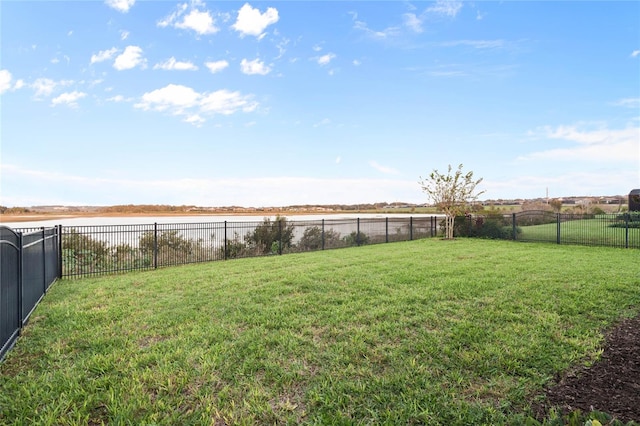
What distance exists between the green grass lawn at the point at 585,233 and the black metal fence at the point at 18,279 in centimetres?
1764

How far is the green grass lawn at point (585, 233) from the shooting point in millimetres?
13703

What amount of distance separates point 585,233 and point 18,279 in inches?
749

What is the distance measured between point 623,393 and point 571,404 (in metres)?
0.56

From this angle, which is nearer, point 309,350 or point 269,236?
point 309,350

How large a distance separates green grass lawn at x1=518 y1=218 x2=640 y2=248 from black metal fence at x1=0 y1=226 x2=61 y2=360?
17641 millimetres

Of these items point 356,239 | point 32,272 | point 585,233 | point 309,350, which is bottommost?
point 356,239

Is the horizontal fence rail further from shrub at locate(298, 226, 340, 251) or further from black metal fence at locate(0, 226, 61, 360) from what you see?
black metal fence at locate(0, 226, 61, 360)

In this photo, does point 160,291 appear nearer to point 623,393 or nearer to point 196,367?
point 196,367

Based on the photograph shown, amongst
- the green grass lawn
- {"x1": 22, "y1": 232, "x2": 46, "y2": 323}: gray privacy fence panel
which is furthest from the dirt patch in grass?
the green grass lawn

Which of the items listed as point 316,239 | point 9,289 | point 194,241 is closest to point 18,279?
point 9,289

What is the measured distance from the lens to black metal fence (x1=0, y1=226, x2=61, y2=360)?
3.86 metres

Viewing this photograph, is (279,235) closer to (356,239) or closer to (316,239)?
(316,239)

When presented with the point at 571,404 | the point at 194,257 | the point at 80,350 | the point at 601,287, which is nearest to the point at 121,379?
the point at 80,350

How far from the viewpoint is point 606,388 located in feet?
9.32
